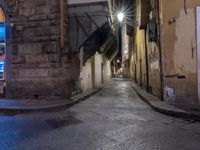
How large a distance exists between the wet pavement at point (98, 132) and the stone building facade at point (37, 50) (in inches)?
127

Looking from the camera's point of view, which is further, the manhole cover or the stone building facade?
the stone building facade

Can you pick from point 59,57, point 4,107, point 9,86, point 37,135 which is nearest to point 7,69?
point 9,86

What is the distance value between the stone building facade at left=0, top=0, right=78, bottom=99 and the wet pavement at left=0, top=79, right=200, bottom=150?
10.6 feet

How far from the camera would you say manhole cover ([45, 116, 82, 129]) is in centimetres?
713

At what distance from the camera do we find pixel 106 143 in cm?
537

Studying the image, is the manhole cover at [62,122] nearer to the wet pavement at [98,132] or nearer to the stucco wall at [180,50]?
the wet pavement at [98,132]

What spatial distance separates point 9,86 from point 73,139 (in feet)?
24.8

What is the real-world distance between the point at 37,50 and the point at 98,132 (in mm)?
6757

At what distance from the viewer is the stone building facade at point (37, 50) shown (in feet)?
39.2

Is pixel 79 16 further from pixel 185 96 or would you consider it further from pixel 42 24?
pixel 185 96

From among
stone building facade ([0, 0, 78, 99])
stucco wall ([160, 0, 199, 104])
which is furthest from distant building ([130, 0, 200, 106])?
stone building facade ([0, 0, 78, 99])

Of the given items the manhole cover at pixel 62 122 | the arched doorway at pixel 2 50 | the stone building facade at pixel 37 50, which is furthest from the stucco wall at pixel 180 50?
the arched doorway at pixel 2 50

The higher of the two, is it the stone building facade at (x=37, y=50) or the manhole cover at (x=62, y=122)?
the stone building facade at (x=37, y=50)

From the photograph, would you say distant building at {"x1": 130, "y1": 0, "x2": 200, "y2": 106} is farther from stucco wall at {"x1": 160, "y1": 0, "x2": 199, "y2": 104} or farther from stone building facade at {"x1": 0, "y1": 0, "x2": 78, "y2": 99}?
stone building facade at {"x1": 0, "y1": 0, "x2": 78, "y2": 99}
